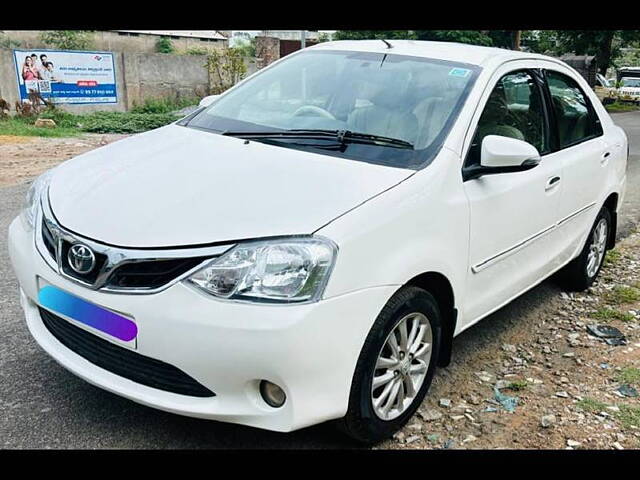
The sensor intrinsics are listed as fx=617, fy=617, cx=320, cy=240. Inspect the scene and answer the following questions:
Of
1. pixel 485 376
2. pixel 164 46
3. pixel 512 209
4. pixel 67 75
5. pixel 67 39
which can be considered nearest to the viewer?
pixel 512 209

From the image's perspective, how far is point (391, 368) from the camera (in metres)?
2.68

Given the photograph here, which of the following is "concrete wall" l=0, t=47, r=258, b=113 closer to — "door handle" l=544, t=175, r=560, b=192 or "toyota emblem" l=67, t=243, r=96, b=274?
"toyota emblem" l=67, t=243, r=96, b=274

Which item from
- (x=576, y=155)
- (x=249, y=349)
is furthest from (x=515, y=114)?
(x=249, y=349)

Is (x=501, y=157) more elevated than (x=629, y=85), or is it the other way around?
(x=501, y=157)

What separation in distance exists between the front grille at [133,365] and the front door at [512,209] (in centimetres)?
150

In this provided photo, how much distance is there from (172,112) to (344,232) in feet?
51.3

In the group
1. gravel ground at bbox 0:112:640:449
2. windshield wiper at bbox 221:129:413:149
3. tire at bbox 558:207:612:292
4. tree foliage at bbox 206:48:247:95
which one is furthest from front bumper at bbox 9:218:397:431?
tree foliage at bbox 206:48:247:95

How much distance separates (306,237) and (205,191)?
56 cm

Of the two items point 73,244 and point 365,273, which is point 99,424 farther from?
point 365,273

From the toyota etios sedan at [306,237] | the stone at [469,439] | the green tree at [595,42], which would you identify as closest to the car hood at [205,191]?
the toyota etios sedan at [306,237]

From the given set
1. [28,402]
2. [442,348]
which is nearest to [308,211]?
[442,348]

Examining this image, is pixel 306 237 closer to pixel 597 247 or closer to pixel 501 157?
pixel 501 157

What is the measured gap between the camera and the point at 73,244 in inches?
95.5

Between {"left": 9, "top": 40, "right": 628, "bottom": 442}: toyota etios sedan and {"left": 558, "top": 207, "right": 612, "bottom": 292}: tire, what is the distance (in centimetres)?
95
